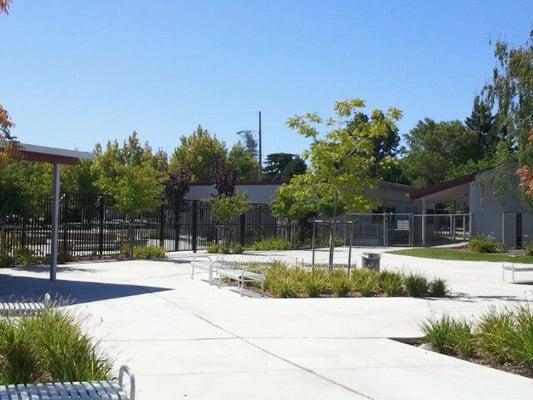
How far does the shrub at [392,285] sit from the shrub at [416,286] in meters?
0.16

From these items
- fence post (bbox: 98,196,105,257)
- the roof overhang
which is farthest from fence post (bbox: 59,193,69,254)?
the roof overhang

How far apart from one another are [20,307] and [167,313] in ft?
10.6

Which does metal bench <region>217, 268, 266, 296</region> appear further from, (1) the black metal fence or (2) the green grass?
(2) the green grass

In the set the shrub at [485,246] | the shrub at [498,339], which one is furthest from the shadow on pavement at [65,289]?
the shrub at [485,246]

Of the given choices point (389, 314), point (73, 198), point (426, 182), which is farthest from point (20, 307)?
point (426, 182)

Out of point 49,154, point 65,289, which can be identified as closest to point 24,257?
point 49,154

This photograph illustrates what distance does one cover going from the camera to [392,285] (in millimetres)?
15727

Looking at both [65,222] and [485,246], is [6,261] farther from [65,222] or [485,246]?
[485,246]

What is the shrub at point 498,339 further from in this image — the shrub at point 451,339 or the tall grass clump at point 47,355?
the tall grass clump at point 47,355

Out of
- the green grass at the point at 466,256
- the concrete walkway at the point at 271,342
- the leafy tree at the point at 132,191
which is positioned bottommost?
the concrete walkway at the point at 271,342

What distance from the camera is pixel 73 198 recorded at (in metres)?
25.3

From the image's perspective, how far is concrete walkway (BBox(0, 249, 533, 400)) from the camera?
706 cm

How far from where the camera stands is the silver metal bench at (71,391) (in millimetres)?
5004

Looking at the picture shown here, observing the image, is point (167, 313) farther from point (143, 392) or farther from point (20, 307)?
point (143, 392)
